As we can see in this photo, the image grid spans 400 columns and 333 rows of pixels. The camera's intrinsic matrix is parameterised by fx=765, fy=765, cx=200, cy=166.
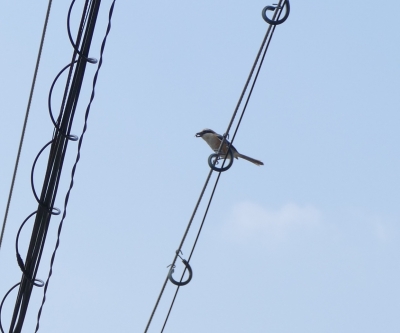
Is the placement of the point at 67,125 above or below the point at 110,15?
below

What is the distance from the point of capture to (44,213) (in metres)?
4.24

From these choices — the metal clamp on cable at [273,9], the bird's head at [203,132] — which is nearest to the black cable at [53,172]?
the metal clamp on cable at [273,9]

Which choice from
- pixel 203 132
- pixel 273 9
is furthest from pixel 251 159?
pixel 273 9

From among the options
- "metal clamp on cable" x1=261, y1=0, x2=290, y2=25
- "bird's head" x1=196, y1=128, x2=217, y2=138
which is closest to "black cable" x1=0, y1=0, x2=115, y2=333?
"metal clamp on cable" x1=261, y1=0, x2=290, y2=25

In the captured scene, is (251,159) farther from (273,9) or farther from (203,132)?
(273,9)

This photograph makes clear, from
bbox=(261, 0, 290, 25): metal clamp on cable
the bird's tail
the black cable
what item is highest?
bbox=(261, 0, 290, 25): metal clamp on cable

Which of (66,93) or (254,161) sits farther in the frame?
(254,161)

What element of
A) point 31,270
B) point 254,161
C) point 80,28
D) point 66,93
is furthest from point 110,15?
point 254,161

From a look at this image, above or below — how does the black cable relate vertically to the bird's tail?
above

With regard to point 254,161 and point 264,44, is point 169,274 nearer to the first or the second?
point 264,44

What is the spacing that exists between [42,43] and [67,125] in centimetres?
47

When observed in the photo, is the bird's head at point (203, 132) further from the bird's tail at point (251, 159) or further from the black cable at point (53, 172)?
the black cable at point (53, 172)

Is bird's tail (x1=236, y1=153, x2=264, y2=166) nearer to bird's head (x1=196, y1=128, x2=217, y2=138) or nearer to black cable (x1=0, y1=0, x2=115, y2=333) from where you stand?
bird's head (x1=196, y1=128, x2=217, y2=138)

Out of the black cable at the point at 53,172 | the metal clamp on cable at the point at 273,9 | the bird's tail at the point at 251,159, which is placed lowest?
the bird's tail at the point at 251,159
